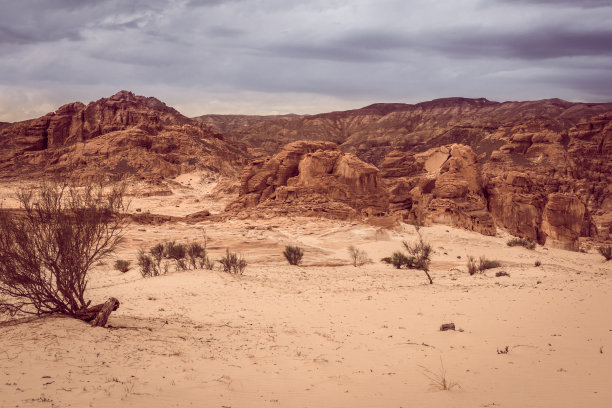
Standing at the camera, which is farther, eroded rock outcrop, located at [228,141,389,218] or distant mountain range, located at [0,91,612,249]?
distant mountain range, located at [0,91,612,249]

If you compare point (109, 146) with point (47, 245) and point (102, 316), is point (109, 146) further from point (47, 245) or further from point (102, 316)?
point (102, 316)

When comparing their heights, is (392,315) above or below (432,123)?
below

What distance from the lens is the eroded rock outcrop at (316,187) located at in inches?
1135

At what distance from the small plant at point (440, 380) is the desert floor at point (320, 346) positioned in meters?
0.03

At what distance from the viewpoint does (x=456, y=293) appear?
38.8 feet

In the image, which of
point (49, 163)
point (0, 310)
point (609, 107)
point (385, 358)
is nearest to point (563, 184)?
point (385, 358)

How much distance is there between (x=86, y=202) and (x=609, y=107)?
161 m

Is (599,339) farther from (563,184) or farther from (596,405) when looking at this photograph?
(563,184)

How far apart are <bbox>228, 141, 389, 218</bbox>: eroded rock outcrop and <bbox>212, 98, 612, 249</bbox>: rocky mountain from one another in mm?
238

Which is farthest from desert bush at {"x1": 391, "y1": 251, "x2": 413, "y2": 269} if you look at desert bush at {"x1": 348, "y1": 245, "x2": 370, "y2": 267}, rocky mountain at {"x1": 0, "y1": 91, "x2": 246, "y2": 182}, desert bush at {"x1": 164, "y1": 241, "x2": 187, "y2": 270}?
rocky mountain at {"x1": 0, "y1": 91, "x2": 246, "y2": 182}

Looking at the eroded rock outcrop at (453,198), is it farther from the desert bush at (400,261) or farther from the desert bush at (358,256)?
the desert bush at (400,261)

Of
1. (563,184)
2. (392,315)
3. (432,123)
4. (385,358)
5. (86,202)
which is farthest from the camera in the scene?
(432,123)

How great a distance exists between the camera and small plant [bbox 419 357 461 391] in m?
5.31

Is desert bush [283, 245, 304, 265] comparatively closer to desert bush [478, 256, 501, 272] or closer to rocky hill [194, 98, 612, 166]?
desert bush [478, 256, 501, 272]
